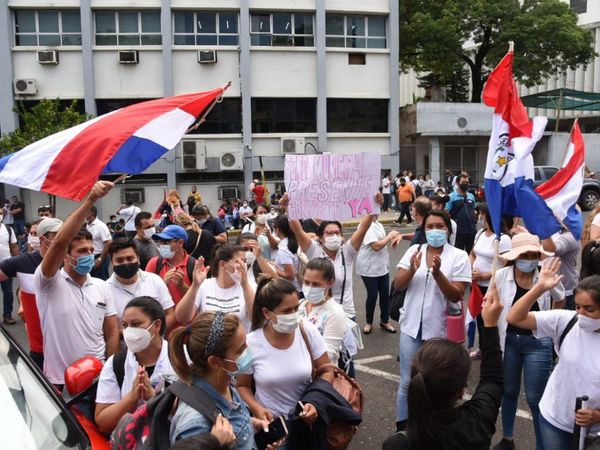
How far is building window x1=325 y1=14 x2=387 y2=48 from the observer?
24.0 metres

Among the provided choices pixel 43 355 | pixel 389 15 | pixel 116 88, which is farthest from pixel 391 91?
pixel 43 355

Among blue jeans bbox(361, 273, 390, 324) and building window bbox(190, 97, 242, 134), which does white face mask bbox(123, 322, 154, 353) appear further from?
building window bbox(190, 97, 242, 134)

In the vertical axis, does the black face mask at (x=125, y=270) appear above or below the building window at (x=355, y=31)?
below

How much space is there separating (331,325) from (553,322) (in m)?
1.35

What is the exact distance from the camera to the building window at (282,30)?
23.2 metres

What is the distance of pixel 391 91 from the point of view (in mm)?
24422

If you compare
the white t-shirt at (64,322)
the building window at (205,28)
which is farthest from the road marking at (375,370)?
the building window at (205,28)

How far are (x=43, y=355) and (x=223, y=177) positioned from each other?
20045mm

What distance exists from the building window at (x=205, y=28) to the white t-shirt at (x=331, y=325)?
69.8ft

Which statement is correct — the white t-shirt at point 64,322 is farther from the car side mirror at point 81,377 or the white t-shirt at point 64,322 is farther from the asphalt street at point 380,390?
the asphalt street at point 380,390

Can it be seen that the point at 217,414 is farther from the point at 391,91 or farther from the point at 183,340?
the point at 391,91

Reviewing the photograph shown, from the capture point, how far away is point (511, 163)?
155 inches

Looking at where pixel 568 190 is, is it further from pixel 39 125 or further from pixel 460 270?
pixel 39 125

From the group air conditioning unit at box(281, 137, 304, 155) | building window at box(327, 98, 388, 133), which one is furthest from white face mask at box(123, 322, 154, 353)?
building window at box(327, 98, 388, 133)
